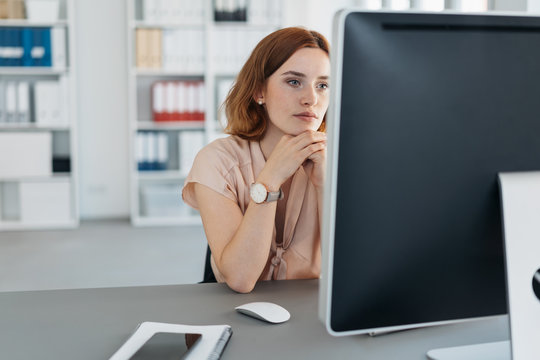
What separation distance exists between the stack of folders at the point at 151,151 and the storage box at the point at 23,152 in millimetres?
764

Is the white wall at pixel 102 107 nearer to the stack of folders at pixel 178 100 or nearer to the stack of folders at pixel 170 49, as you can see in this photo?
the stack of folders at pixel 170 49

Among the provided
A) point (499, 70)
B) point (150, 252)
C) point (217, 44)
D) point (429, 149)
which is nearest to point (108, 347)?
point (429, 149)

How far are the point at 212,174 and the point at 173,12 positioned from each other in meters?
3.80

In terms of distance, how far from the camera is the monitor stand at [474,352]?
776 millimetres

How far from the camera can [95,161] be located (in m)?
5.03

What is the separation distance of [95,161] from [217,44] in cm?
155

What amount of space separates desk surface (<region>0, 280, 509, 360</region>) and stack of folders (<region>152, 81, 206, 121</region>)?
3819mm

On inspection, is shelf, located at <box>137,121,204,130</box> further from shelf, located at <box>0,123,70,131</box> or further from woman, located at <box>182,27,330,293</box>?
woman, located at <box>182,27,330,293</box>

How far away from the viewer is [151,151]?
4836mm

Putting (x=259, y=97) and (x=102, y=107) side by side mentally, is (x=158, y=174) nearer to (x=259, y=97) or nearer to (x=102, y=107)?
(x=102, y=107)

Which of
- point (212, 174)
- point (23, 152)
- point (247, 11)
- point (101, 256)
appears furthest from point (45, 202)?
point (212, 174)

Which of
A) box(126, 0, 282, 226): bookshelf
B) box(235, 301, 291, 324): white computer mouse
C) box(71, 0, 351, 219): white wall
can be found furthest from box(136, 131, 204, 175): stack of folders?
box(235, 301, 291, 324): white computer mouse

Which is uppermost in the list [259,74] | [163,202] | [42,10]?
[42,10]

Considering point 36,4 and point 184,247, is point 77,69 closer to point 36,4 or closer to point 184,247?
point 36,4
